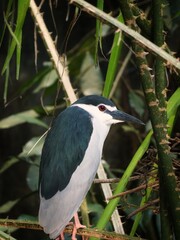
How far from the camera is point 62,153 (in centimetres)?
134

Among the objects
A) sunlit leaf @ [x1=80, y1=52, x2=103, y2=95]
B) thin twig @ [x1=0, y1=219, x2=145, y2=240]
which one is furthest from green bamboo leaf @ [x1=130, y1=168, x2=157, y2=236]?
sunlit leaf @ [x1=80, y1=52, x2=103, y2=95]

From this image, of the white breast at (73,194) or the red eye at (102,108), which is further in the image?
the red eye at (102,108)

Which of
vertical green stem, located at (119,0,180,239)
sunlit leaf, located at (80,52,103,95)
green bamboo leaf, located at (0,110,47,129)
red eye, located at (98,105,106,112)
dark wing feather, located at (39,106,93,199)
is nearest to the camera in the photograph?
vertical green stem, located at (119,0,180,239)

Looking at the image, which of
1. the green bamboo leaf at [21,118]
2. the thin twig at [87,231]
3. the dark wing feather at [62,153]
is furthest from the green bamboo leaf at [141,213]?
the green bamboo leaf at [21,118]

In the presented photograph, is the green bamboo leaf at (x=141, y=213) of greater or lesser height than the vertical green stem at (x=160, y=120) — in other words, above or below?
below

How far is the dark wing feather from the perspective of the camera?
1334 millimetres

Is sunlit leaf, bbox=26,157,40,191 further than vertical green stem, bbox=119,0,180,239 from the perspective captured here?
Yes

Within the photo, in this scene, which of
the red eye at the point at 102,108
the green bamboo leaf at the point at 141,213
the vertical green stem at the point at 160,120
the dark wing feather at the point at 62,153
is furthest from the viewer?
the red eye at the point at 102,108

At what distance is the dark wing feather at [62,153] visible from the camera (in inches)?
52.5

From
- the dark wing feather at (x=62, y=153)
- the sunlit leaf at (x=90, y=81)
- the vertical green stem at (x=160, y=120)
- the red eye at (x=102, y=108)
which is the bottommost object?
the sunlit leaf at (x=90, y=81)

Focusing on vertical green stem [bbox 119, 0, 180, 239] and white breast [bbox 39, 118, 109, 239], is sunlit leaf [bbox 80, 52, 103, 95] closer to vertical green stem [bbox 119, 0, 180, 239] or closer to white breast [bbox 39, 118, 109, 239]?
white breast [bbox 39, 118, 109, 239]

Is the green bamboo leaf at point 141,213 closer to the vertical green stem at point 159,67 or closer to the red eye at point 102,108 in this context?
the vertical green stem at point 159,67

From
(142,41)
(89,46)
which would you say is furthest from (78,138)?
(89,46)

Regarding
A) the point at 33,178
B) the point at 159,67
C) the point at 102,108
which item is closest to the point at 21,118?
the point at 33,178
